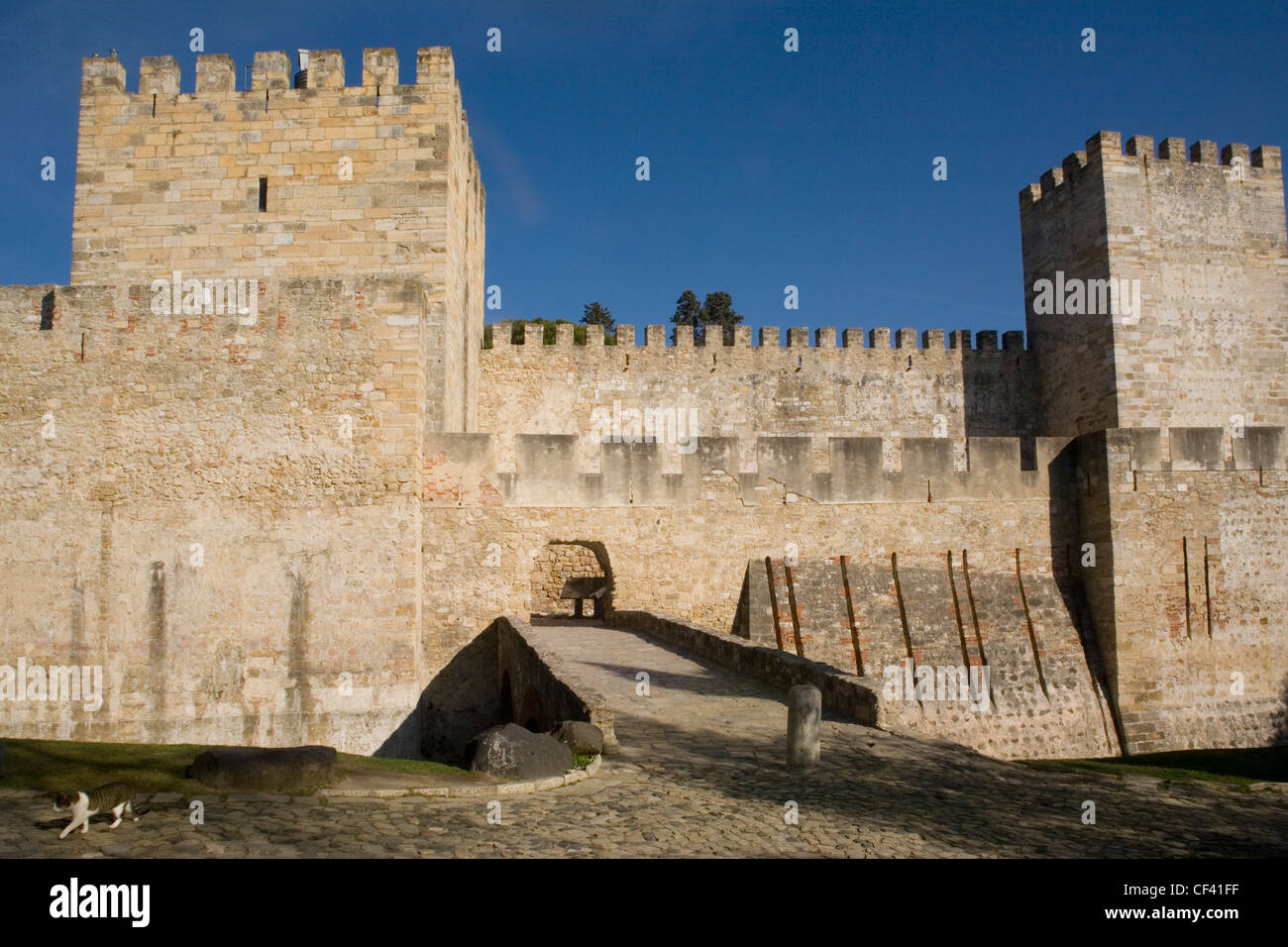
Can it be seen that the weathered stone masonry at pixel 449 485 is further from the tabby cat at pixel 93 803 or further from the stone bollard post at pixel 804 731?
the tabby cat at pixel 93 803

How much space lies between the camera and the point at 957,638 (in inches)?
560

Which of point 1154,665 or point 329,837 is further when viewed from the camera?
point 1154,665

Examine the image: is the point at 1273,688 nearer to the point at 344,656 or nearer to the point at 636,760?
the point at 636,760

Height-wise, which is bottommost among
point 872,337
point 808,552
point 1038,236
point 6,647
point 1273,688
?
point 1273,688

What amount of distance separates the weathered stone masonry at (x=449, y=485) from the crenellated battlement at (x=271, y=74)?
5 centimetres

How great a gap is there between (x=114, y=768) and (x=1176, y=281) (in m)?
18.6

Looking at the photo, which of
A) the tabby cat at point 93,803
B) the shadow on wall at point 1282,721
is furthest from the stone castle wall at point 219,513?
the shadow on wall at point 1282,721

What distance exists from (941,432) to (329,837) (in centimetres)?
1857

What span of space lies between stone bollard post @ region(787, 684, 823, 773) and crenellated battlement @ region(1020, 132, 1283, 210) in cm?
1526

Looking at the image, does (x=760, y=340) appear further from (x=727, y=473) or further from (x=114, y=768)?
(x=114, y=768)

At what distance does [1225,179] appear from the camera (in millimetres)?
18812

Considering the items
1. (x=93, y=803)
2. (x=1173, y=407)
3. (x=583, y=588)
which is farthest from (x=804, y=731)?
(x=1173, y=407)
